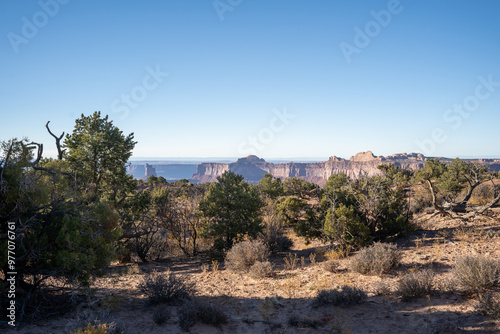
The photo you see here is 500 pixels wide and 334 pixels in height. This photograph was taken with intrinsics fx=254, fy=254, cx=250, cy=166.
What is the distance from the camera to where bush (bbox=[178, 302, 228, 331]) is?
535 cm

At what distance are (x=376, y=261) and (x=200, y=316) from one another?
17.5 ft

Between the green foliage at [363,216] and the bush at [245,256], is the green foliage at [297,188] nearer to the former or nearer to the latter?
the green foliage at [363,216]

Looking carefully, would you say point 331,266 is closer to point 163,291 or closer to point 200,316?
point 200,316

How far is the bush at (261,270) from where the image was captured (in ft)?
28.5

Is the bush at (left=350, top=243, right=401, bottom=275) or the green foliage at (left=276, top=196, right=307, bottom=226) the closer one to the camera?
the bush at (left=350, top=243, right=401, bottom=275)

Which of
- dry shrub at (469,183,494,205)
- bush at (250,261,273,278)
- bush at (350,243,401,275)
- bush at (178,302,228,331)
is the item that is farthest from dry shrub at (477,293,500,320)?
dry shrub at (469,183,494,205)

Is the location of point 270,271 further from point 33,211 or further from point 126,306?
point 33,211

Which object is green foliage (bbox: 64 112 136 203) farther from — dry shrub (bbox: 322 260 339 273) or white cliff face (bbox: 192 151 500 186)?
white cliff face (bbox: 192 151 500 186)

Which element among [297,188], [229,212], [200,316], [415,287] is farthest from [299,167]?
[200,316]

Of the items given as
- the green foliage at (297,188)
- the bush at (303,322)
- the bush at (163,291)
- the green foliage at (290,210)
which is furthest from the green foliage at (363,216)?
the green foliage at (297,188)

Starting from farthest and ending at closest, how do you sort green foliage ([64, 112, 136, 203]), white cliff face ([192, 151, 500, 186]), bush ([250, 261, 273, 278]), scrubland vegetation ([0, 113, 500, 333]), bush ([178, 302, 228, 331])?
white cliff face ([192, 151, 500, 186])
green foliage ([64, 112, 136, 203])
bush ([250, 261, 273, 278])
bush ([178, 302, 228, 331])
scrubland vegetation ([0, 113, 500, 333])

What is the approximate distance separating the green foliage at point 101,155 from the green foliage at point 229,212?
3981 mm

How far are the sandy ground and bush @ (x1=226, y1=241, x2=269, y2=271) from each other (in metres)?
0.35

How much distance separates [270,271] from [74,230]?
6.03m
